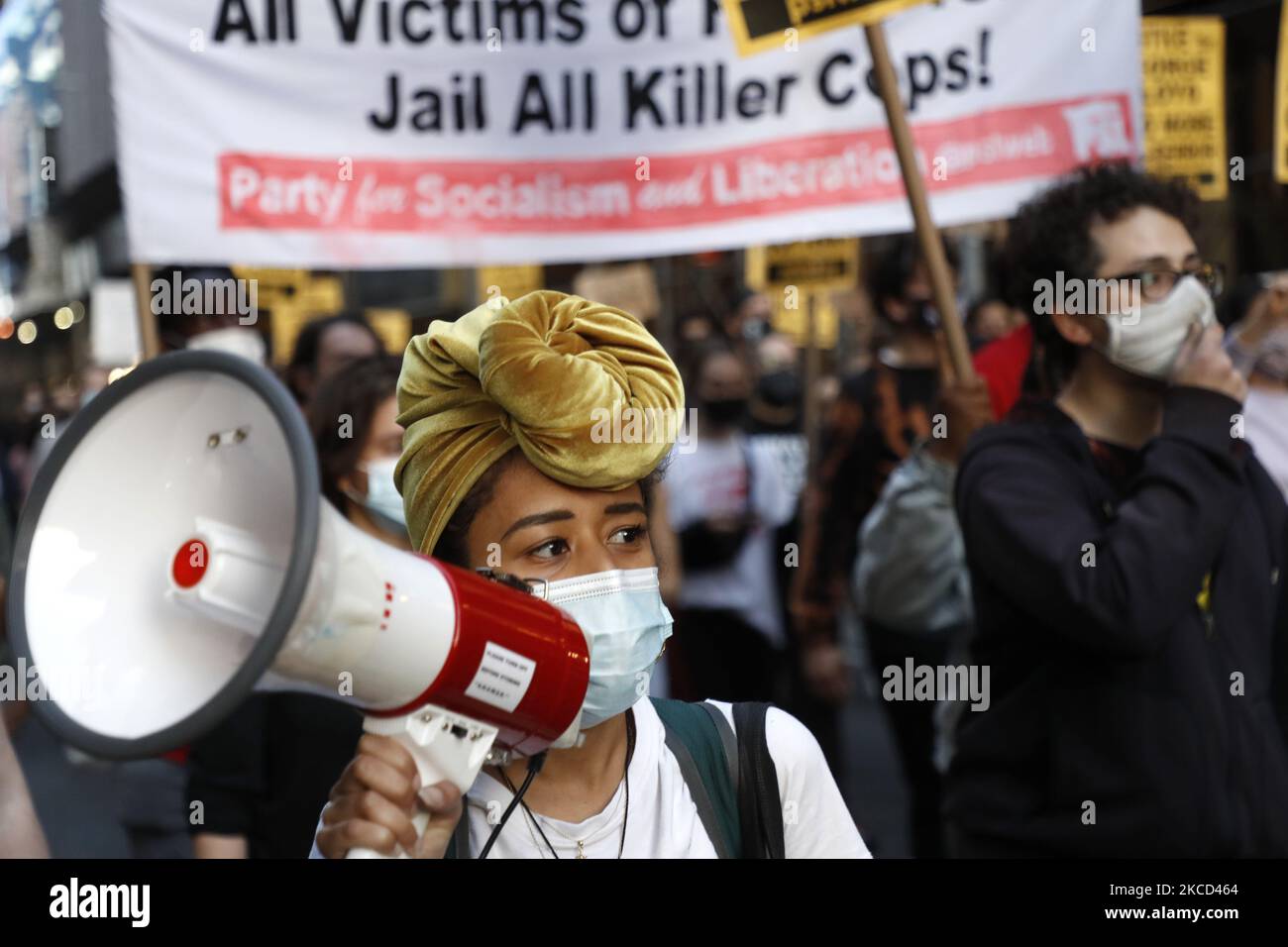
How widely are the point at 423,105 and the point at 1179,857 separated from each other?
2.90m

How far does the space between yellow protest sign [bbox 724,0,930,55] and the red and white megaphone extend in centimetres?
235

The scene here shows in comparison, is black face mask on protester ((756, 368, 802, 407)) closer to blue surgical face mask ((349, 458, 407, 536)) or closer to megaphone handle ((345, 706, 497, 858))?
blue surgical face mask ((349, 458, 407, 536))

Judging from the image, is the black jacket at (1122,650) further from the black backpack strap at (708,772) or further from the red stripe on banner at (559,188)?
the red stripe on banner at (559,188)

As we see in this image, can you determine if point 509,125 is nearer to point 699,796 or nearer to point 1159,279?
point 1159,279

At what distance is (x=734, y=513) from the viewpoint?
6.21 m

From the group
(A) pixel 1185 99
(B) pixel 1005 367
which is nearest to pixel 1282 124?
(A) pixel 1185 99

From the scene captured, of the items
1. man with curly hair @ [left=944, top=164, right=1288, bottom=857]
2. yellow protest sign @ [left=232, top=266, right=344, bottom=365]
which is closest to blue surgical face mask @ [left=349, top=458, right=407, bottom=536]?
man with curly hair @ [left=944, top=164, right=1288, bottom=857]

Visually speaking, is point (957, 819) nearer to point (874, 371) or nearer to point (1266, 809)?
point (1266, 809)

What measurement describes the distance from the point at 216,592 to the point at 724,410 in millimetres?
5011

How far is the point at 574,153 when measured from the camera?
4.52 m

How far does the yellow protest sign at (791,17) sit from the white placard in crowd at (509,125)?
332mm

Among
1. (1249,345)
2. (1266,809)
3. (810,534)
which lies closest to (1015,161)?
(1249,345)

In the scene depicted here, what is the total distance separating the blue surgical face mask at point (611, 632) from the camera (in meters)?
1.83

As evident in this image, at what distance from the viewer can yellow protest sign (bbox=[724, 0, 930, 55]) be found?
11.6 feet
